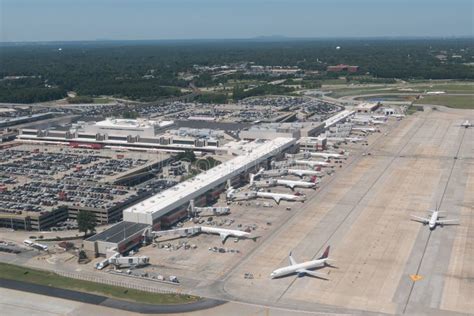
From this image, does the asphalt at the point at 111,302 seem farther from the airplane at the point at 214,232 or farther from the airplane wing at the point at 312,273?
the airplane at the point at 214,232

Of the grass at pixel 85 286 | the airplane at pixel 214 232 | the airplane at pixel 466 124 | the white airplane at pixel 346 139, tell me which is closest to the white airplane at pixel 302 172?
the airplane at pixel 214 232

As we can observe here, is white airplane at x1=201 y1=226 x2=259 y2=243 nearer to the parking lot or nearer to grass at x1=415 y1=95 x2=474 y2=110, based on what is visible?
the parking lot

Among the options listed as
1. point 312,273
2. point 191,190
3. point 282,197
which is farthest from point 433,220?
point 191,190

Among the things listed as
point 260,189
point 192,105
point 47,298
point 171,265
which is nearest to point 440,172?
point 260,189

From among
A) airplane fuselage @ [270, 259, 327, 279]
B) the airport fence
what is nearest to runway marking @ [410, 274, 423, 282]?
airplane fuselage @ [270, 259, 327, 279]

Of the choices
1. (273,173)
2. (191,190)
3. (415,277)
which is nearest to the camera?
(415,277)

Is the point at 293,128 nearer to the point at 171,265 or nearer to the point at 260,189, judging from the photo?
the point at 260,189

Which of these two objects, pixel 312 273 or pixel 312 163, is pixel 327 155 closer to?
pixel 312 163
